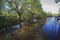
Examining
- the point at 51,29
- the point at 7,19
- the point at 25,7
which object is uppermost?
the point at 25,7

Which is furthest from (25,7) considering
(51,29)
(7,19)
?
→ (51,29)

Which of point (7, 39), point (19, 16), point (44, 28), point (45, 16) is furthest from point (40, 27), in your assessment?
point (7, 39)

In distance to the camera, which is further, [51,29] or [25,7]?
[25,7]

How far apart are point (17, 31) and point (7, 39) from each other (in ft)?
0.86

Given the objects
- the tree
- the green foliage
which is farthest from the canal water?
the tree

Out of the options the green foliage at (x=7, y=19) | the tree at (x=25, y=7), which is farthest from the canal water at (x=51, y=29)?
the tree at (x=25, y=7)

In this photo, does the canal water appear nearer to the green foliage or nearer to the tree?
the green foliage

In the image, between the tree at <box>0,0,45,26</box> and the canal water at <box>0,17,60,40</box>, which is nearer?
the canal water at <box>0,17,60,40</box>

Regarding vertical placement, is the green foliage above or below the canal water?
above

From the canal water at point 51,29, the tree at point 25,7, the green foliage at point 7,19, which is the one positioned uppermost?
the tree at point 25,7

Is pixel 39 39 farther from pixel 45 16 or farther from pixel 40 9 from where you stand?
pixel 40 9

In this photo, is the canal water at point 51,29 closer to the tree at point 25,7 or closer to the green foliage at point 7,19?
the green foliage at point 7,19

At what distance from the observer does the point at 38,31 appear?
2.16 meters

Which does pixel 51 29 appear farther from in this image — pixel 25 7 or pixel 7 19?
A: pixel 7 19
